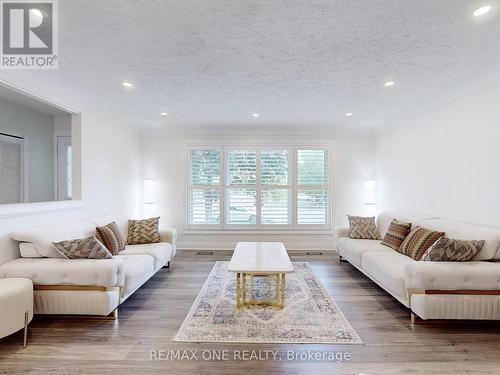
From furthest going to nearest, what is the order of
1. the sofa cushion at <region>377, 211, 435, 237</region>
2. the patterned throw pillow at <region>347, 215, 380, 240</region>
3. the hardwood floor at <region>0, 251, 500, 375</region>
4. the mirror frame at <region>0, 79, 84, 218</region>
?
1. the patterned throw pillow at <region>347, 215, 380, 240</region>
2. the sofa cushion at <region>377, 211, 435, 237</region>
3. the mirror frame at <region>0, 79, 84, 218</region>
4. the hardwood floor at <region>0, 251, 500, 375</region>

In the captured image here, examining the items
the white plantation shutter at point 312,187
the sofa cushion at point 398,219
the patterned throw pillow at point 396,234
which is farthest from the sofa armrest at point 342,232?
the white plantation shutter at point 312,187

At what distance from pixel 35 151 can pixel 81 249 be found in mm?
2870

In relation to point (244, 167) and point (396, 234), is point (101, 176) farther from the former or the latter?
point (396, 234)

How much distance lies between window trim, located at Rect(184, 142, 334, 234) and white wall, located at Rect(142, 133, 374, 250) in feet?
0.29

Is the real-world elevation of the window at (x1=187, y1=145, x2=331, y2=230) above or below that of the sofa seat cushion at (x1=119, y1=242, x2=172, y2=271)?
above

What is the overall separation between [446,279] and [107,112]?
5006 millimetres

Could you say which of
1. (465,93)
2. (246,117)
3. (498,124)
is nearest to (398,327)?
(498,124)

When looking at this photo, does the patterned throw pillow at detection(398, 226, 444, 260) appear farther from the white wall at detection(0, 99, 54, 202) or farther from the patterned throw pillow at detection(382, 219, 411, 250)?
the white wall at detection(0, 99, 54, 202)

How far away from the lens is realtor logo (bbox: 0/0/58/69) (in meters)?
1.97

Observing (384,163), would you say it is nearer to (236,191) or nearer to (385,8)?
(236,191)

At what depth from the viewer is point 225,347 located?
2404mm

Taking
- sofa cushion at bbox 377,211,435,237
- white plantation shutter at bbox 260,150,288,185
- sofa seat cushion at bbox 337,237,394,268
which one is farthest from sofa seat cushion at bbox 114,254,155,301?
sofa cushion at bbox 377,211,435,237

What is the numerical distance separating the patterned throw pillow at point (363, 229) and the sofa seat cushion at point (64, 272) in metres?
3.77

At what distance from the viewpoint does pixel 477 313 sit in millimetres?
2689
